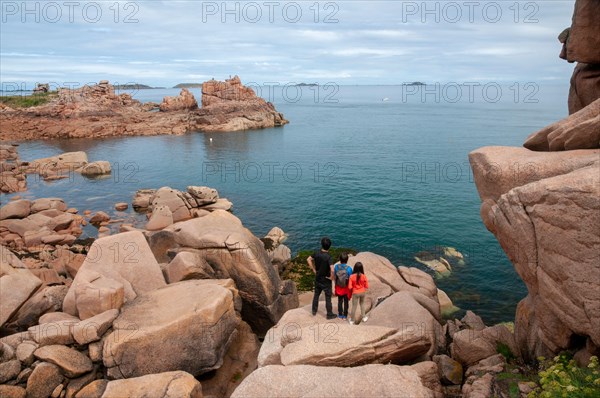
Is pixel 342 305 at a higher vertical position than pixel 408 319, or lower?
higher

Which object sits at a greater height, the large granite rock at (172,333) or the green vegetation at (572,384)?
the green vegetation at (572,384)

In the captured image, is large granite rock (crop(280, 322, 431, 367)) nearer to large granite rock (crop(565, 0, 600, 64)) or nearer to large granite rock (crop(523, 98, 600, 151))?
large granite rock (crop(523, 98, 600, 151))

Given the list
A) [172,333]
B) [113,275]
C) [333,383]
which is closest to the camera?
[333,383]

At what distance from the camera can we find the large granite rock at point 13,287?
Result: 53.6ft

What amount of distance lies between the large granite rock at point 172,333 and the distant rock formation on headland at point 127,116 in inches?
3678

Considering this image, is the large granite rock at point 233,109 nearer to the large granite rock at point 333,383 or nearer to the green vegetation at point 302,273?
the green vegetation at point 302,273

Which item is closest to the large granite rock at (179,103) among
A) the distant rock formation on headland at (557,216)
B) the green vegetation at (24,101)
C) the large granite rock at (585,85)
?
the green vegetation at (24,101)

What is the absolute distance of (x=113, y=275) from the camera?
58.0ft

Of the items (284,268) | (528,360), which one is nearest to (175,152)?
(284,268)

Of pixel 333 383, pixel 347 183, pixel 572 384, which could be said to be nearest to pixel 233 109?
pixel 347 183

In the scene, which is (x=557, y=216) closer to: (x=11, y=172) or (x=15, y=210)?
(x=15, y=210)

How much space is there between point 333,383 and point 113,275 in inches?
457

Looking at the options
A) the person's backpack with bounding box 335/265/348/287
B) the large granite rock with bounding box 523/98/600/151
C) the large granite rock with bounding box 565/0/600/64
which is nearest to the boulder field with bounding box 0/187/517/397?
the person's backpack with bounding box 335/265/348/287

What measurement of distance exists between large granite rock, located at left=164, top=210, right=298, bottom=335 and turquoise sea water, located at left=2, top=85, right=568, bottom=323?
13.3 meters
